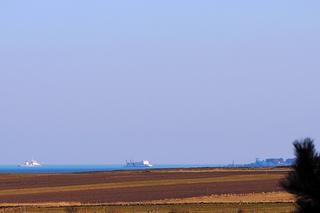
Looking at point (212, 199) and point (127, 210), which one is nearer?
point (127, 210)

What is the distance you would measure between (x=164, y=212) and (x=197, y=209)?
4129 millimetres

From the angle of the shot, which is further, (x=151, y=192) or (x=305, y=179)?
(x=151, y=192)

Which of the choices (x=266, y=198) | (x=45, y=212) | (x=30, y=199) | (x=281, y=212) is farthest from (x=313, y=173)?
(x=30, y=199)

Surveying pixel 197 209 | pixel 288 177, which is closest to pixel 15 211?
pixel 197 209

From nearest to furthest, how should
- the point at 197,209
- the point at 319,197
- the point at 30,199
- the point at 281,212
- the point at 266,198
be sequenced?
1. the point at 319,197
2. the point at 281,212
3. the point at 197,209
4. the point at 266,198
5. the point at 30,199

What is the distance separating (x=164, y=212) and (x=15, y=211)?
12.7 m

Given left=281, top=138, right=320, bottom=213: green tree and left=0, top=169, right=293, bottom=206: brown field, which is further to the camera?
left=0, top=169, right=293, bottom=206: brown field

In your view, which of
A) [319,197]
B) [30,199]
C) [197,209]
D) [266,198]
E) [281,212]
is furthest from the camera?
[30,199]

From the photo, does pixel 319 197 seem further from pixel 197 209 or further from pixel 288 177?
pixel 197 209

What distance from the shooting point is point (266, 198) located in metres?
66.5

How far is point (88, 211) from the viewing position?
173 feet

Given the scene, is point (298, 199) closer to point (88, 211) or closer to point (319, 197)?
point (319, 197)

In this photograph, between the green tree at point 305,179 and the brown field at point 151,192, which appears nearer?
the green tree at point 305,179

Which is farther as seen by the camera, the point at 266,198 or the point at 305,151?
the point at 266,198
